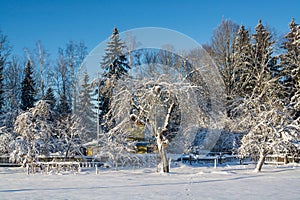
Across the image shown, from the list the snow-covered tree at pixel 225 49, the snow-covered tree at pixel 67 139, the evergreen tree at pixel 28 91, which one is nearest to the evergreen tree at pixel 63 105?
the evergreen tree at pixel 28 91

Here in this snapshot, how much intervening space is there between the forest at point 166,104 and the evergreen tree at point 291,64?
76 mm

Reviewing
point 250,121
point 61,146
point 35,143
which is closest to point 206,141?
point 250,121

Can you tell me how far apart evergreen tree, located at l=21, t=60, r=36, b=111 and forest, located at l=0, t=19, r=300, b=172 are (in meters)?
0.08

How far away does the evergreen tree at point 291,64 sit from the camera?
69.2 ft

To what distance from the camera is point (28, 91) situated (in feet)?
78.6

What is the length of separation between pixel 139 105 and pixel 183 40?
339 cm

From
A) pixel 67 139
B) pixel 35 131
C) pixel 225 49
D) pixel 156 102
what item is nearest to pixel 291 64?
pixel 225 49

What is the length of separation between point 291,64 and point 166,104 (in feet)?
43.0

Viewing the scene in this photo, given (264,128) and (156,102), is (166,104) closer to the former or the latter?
(156,102)

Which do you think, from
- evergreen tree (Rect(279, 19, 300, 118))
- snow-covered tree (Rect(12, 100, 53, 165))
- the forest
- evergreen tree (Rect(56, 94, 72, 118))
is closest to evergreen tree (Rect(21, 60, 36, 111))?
the forest

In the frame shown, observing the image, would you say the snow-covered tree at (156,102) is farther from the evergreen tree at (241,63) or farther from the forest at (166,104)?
the evergreen tree at (241,63)

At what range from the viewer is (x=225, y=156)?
1888 cm

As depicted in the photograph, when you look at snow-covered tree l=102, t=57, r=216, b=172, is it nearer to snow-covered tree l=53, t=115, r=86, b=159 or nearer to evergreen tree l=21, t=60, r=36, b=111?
snow-covered tree l=53, t=115, r=86, b=159

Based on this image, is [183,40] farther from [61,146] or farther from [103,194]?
[61,146]
